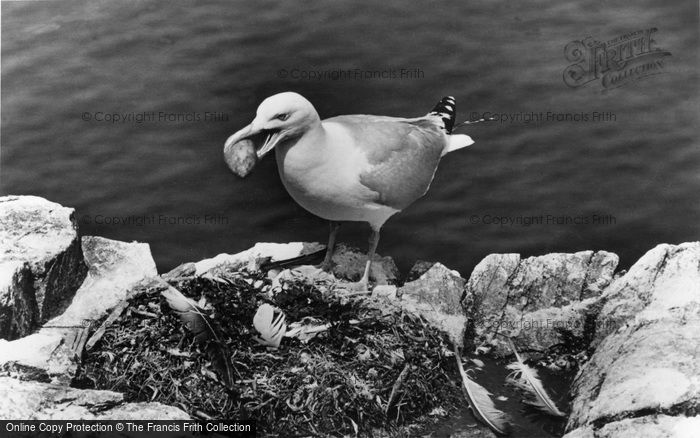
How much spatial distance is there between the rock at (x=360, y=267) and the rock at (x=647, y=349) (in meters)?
1.32

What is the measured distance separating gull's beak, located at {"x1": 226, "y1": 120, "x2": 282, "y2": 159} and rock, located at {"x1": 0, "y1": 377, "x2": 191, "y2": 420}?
1.43m

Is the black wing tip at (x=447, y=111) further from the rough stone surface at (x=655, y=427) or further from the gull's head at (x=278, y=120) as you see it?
the rough stone surface at (x=655, y=427)

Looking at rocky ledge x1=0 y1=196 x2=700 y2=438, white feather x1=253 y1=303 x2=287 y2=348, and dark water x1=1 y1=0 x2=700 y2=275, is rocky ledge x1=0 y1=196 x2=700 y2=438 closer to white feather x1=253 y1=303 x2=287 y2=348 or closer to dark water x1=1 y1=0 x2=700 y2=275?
dark water x1=1 y1=0 x2=700 y2=275

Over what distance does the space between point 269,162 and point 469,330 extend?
164cm

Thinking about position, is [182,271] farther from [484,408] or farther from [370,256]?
[484,408]

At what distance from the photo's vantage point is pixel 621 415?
423cm

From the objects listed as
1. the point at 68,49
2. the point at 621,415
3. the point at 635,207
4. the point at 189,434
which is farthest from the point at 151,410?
the point at 635,207

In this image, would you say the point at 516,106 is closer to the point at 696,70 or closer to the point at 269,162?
the point at 696,70

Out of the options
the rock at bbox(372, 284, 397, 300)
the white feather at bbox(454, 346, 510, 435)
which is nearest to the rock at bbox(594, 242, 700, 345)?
the white feather at bbox(454, 346, 510, 435)

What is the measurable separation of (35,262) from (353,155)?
75.9 inches

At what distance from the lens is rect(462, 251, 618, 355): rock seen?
5281 mm

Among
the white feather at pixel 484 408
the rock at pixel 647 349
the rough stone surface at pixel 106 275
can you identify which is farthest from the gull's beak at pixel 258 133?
the rock at pixel 647 349

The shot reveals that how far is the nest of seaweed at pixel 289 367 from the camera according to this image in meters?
4.61

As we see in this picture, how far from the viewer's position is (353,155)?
5082mm
